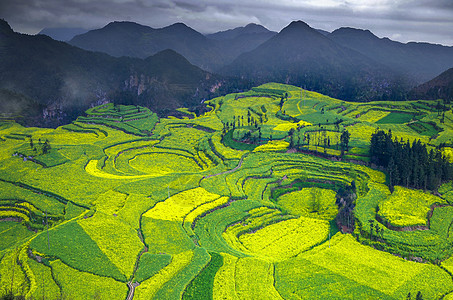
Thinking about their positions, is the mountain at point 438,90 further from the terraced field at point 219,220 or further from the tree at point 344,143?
the tree at point 344,143

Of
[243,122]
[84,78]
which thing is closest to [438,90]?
[243,122]

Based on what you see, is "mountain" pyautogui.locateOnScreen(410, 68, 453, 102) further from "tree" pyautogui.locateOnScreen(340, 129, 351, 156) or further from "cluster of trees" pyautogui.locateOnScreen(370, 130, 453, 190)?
"cluster of trees" pyautogui.locateOnScreen(370, 130, 453, 190)

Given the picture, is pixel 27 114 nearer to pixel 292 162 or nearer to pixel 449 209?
pixel 292 162

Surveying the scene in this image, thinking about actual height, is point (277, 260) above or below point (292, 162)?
below

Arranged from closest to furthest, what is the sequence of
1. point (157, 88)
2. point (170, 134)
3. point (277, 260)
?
point (277, 260)
point (170, 134)
point (157, 88)

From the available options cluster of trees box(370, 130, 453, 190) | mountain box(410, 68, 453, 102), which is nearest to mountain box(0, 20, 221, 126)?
mountain box(410, 68, 453, 102)

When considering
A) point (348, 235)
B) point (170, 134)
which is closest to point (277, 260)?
point (348, 235)

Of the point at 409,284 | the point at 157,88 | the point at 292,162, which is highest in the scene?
the point at 157,88
